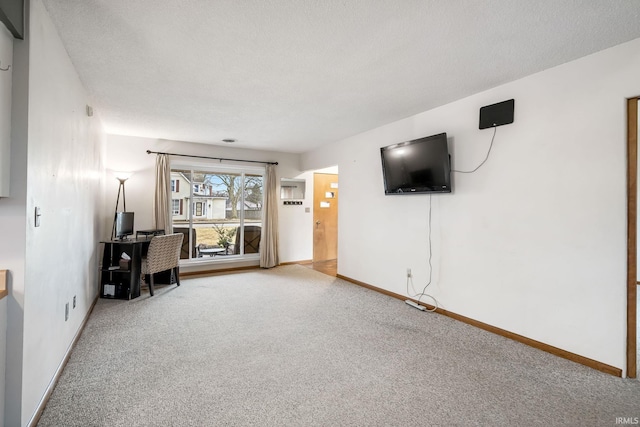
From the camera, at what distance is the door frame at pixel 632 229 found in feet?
6.95

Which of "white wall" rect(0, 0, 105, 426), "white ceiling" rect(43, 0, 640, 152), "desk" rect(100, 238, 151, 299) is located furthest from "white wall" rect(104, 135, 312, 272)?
"white wall" rect(0, 0, 105, 426)

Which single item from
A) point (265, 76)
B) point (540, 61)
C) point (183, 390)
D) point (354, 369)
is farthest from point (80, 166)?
point (540, 61)

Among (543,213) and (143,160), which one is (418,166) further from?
(143,160)

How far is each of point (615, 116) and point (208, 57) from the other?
10.3ft

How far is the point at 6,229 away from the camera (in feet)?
4.74

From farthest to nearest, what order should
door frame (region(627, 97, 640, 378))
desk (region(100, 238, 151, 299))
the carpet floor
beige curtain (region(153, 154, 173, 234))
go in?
1. beige curtain (region(153, 154, 173, 234))
2. desk (region(100, 238, 151, 299))
3. door frame (region(627, 97, 640, 378))
4. the carpet floor

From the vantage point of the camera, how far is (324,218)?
22.0 ft

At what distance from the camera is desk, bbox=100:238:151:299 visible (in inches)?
155

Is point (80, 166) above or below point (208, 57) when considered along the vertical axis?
below

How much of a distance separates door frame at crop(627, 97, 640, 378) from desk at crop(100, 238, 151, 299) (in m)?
5.11

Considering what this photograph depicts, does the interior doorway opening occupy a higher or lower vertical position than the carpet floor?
higher

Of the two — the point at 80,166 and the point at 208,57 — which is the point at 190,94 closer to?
the point at 208,57

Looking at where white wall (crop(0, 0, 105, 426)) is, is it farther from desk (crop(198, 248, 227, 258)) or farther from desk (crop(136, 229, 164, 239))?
desk (crop(198, 248, 227, 258))

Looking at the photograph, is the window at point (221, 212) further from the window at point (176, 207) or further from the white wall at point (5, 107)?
the white wall at point (5, 107)
